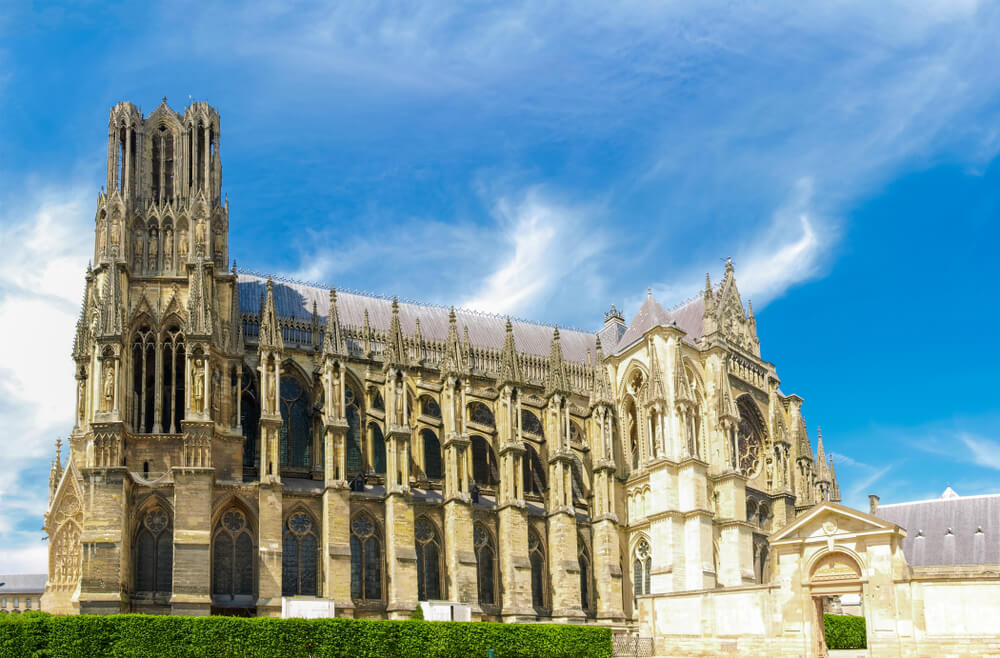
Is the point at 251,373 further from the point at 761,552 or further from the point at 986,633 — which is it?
the point at 986,633

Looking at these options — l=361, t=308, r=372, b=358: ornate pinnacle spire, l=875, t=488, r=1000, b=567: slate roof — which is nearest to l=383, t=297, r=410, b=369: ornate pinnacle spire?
l=361, t=308, r=372, b=358: ornate pinnacle spire

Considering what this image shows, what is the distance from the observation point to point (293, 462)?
49.6m

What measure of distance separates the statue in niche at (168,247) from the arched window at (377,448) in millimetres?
12023

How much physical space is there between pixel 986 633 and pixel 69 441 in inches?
1428

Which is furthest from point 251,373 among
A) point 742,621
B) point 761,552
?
point 761,552

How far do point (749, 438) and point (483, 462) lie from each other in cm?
1597

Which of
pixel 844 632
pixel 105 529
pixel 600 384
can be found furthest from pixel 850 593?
pixel 105 529

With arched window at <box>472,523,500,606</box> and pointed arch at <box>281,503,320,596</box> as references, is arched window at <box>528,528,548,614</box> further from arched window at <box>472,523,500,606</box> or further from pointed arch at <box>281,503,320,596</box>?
pointed arch at <box>281,503,320,596</box>

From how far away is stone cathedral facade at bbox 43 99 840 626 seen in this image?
4247 centimetres

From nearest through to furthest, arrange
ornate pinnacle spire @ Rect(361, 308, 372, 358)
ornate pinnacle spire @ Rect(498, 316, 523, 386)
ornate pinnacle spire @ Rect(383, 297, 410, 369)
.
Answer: ornate pinnacle spire @ Rect(383, 297, 410, 369) → ornate pinnacle spire @ Rect(361, 308, 372, 358) → ornate pinnacle spire @ Rect(498, 316, 523, 386)

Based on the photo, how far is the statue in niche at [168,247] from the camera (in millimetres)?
47281

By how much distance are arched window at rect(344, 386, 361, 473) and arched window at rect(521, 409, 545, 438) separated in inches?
377

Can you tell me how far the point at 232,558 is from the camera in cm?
4319

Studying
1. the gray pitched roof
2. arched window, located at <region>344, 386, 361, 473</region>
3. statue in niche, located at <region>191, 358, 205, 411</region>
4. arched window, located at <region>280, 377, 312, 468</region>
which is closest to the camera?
statue in niche, located at <region>191, 358, 205, 411</region>
